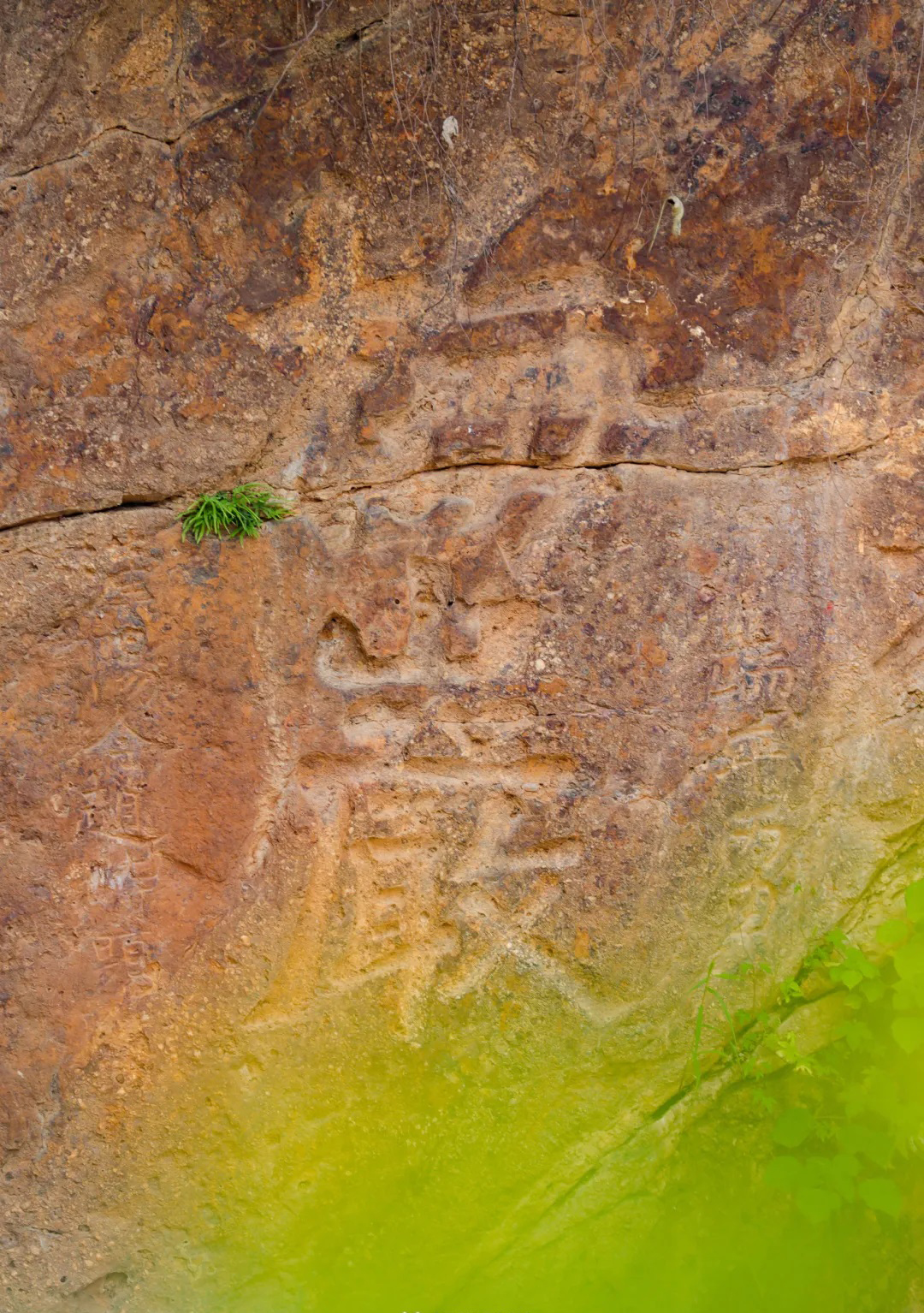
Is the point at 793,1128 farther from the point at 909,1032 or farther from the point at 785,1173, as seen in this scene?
the point at 909,1032

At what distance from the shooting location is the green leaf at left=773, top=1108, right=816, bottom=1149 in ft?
8.43

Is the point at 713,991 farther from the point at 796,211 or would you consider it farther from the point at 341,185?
the point at 341,185

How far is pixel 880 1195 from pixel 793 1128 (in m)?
0.21

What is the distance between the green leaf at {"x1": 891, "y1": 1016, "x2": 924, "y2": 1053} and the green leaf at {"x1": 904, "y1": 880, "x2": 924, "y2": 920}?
0.71 ft

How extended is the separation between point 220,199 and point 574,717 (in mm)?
1348

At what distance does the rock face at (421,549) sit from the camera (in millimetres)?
2543

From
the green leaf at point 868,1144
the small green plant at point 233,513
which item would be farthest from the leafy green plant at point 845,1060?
the small green plant at point 233,513

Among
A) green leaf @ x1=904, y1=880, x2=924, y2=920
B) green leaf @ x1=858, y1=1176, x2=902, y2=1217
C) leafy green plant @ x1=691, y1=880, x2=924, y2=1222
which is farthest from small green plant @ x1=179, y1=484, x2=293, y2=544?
green leaf @ x1=858, y1=1176, x2=902, y2=1217

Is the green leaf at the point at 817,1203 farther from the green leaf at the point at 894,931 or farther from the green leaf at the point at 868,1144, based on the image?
the green leaf at the point at 894,931

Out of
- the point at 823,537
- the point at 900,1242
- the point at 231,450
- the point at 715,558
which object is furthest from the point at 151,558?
the point at 900,1242

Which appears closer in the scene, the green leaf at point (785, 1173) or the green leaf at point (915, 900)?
the green leaf at point (785, 1173)

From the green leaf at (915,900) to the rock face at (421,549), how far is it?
0.83ft

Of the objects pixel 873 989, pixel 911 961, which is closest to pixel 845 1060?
pixel 873 989

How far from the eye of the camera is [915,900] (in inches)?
104
